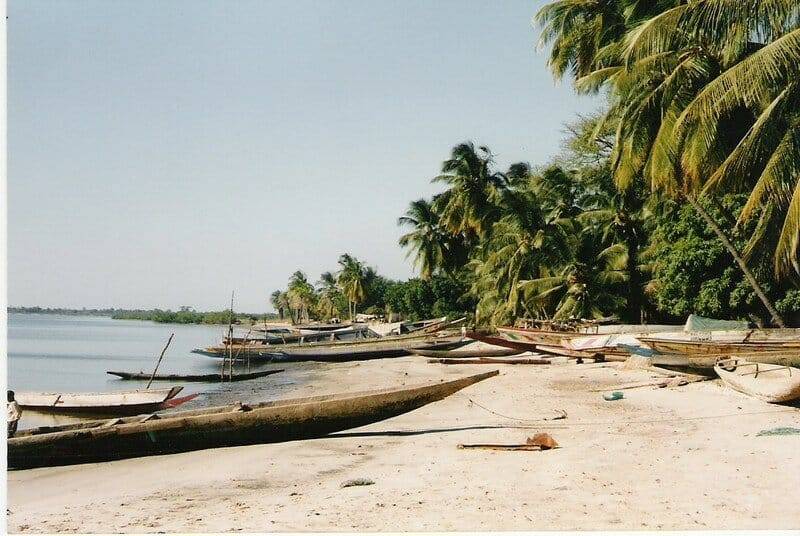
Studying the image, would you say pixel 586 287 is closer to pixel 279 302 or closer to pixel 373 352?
pixel 373 352

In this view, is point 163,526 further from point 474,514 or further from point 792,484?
point 792,484

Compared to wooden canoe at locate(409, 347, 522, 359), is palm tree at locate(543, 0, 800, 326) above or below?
above

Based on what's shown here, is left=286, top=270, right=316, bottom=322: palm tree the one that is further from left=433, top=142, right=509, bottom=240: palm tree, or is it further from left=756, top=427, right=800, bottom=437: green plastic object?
left=756, top=427, right=800, bottom=437: green plastic object

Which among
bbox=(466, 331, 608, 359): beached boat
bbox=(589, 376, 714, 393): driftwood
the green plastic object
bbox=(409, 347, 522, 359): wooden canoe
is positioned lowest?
the green plastic object

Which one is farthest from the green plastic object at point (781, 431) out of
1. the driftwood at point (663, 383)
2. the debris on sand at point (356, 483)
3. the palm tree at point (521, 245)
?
the palm tree at point (521, 245)

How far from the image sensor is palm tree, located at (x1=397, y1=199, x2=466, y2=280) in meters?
39.6

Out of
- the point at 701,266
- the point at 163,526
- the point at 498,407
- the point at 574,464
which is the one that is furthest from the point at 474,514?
the point at 701,266

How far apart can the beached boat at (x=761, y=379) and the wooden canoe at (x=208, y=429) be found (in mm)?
4991

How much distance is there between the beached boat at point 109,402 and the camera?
45.4 ft

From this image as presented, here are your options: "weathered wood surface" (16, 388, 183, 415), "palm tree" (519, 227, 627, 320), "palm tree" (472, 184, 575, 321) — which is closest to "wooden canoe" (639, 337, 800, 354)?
"weathered wood surface" (16, 388, 183, 415)

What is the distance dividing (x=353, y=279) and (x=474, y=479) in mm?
55192

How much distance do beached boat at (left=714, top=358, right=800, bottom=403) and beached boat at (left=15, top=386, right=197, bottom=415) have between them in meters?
10.9

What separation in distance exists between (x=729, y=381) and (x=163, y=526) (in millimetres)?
8989

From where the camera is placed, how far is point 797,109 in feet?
33.0
